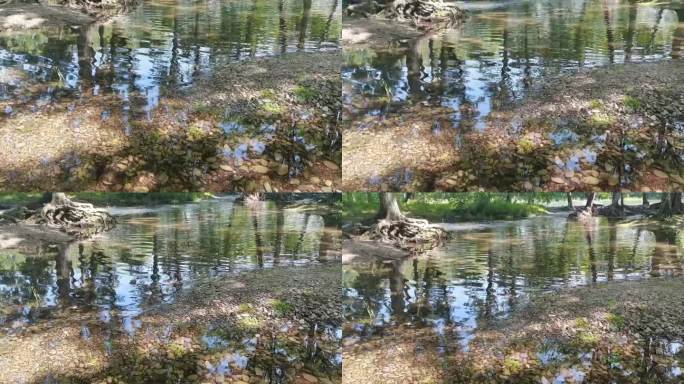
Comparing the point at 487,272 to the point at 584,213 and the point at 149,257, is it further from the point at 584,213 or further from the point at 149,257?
the point at 149,257

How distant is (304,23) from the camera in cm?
559

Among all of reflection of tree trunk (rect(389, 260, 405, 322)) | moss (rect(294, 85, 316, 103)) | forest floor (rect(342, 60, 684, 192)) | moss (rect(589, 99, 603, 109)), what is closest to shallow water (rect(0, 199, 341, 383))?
reflection of tree trunk (rect(389, 260, 405, 322))

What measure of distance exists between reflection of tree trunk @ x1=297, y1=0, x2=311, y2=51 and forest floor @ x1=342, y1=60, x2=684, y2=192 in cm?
100

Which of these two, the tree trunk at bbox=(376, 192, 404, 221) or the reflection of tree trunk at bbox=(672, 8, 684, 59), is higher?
the reflection of tree trunk at bbox=(672, 8, 684, 59)

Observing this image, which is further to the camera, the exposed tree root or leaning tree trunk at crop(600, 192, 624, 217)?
the exposed tree root

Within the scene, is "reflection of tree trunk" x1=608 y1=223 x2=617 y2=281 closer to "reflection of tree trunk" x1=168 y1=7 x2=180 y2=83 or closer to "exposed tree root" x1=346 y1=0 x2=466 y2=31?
"exposed tree root" x1=346 y1=0 x2=466 y2=31

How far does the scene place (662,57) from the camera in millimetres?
5375

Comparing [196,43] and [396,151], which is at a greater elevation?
[196,43]

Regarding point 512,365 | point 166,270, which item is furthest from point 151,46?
point 512,365

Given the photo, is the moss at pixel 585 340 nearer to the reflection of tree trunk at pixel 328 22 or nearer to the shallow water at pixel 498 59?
the shallow water at pixel 498 59

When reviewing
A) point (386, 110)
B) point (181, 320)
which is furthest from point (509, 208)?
point (181, 320)

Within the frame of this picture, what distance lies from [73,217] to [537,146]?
3.66m

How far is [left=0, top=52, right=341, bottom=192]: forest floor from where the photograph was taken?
478cm

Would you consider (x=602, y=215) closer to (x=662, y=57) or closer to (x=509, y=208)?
(x=509, y=208)
